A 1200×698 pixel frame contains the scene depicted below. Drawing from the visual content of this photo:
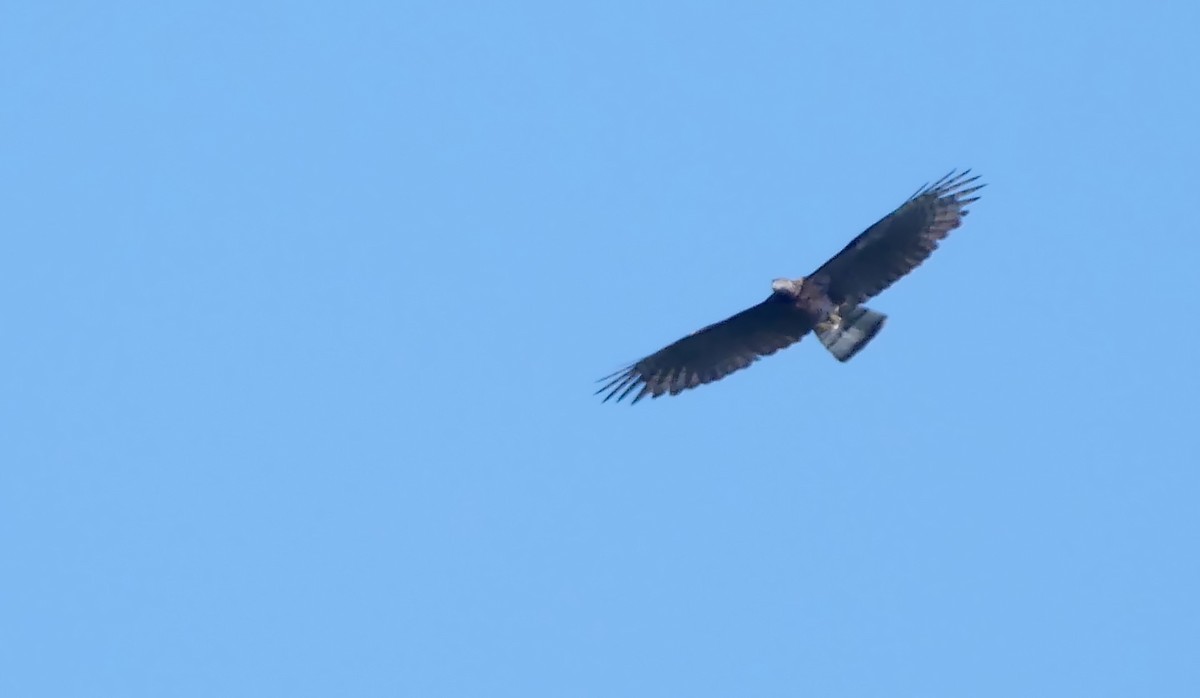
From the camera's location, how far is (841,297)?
30.8 m

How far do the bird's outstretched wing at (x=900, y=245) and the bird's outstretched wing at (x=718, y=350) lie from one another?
57 centimetres

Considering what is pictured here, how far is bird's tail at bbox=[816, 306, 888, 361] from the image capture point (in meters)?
30.8

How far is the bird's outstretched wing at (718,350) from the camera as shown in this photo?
31.1 metres

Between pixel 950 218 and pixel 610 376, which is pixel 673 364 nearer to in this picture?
pixel 610 376

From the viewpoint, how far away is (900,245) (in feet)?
100

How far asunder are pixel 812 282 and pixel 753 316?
0.78 metres

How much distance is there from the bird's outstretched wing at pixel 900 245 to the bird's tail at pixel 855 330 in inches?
7.3

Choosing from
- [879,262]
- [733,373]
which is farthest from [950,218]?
[733,373]

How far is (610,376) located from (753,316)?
5.55 feet

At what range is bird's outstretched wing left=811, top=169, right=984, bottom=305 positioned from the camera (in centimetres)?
3045

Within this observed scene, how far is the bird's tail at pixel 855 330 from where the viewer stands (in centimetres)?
3081

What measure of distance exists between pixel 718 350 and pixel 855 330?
1.50 meters

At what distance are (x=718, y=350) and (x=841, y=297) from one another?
1498 millimetres

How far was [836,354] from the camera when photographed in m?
30.9
